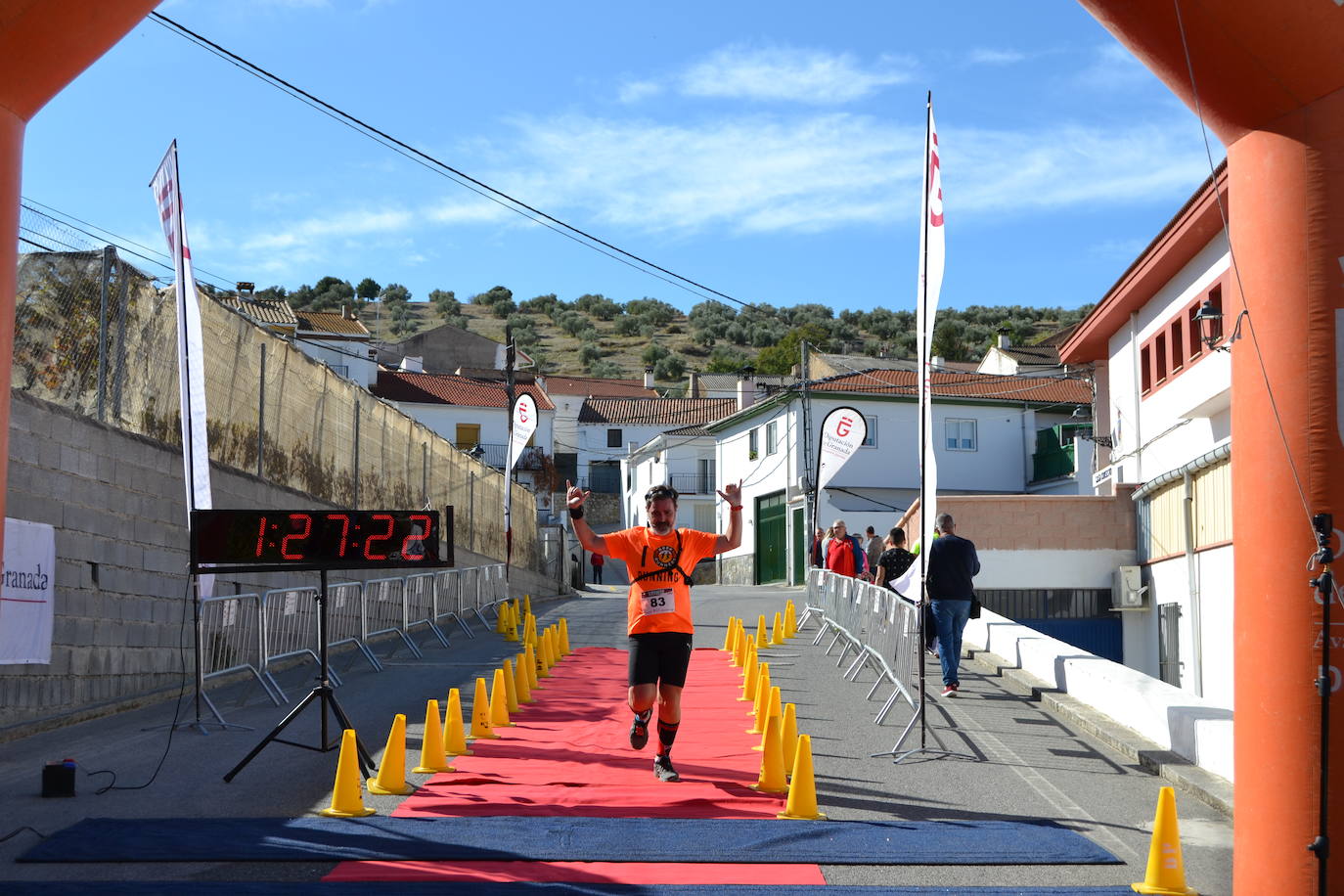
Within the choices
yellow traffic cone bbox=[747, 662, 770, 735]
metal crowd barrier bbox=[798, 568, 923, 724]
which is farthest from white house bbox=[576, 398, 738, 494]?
yellow traffic cone bbox=[747, 662, 770, 735]

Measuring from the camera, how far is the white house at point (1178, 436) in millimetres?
21312

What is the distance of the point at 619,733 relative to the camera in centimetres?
1113

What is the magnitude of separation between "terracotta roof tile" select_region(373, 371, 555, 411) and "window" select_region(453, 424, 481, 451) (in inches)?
45.0

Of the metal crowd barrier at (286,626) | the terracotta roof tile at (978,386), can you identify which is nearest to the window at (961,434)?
the terracotta roof tile at (978,386)

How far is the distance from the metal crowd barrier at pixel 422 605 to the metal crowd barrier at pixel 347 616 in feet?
5.14

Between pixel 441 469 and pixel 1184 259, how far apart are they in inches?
636

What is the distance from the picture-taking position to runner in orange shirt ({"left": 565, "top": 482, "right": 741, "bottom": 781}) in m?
8.79

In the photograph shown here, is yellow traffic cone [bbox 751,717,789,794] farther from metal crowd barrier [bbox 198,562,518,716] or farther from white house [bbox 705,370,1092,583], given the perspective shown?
white house [bbox 705,370,1092,583]

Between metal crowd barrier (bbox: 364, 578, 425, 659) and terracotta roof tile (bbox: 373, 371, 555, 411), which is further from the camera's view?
terracotta roof tile (bbox: 373, 371, 555, 411)

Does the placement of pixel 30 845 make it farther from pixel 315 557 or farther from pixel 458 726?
pixel 458 726

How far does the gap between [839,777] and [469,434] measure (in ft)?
207

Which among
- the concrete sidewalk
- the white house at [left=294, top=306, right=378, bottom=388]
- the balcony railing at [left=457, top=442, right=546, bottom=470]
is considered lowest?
the concrete sidewalk

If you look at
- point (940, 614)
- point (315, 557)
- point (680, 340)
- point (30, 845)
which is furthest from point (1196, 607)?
point (680, 340)

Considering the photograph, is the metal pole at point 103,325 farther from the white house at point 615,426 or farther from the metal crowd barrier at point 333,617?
the white house at point 615,426
